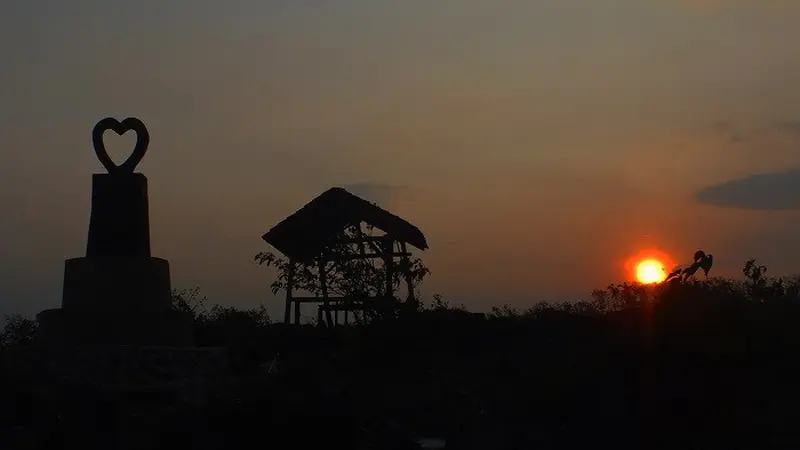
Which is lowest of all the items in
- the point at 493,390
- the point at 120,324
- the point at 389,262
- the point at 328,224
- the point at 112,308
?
the point at 493,390

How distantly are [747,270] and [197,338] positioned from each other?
10.9 m

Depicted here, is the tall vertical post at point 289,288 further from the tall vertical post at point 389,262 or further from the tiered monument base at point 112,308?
the tiered monument base at point 112,308

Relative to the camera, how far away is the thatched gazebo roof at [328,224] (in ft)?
68.7

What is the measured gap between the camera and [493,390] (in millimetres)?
14305

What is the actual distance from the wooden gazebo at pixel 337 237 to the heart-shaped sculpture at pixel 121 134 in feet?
24.8

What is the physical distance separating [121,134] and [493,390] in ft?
20.0

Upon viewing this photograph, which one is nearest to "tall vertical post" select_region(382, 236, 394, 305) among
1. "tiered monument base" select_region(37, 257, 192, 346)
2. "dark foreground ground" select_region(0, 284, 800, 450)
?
"dark foreground ground" select_region(0, 284, 800, 450)

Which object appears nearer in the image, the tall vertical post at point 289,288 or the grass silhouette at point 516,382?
the grass silhouette at point 516,382

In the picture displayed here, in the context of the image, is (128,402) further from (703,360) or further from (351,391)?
(703,360)

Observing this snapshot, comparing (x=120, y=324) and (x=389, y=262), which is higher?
(x=389, y=262)

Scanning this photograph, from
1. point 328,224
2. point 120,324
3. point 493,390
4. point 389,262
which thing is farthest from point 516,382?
point 328,224

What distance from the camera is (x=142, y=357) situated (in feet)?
40.3

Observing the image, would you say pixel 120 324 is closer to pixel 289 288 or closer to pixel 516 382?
pixel 516 382

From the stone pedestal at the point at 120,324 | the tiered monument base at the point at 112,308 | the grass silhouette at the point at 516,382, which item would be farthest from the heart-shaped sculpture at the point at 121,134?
the grass silhouette at the point at 516,382
